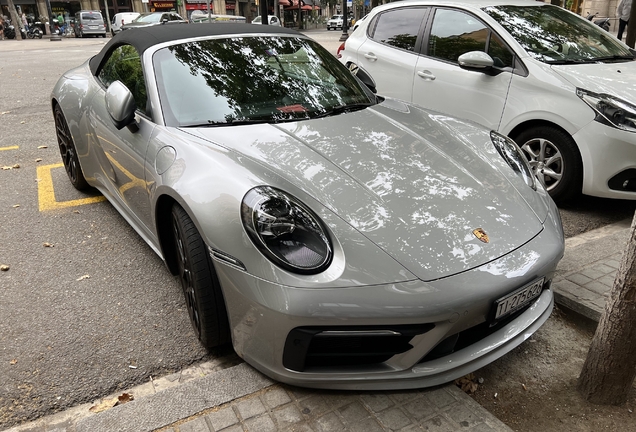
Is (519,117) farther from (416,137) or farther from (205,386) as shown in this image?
(205,386)

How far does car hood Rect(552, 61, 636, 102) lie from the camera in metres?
3.78

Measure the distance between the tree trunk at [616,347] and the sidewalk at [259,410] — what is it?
0.50m

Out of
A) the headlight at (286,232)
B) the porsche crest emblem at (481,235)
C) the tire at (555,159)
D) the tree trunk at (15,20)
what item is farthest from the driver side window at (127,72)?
the tree trunk at (15,20)

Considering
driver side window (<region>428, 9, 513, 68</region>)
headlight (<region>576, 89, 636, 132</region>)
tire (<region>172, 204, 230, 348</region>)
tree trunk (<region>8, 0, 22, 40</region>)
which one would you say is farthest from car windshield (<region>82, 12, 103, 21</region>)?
tire (<region>172, 204, 230, 348</region>)

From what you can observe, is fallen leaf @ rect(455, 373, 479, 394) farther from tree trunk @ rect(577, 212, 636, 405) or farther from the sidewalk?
tree trunk @ rect(577, 212, 636, 405)

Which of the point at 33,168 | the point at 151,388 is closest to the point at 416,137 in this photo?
the point at 151,388

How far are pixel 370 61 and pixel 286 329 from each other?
4.22m

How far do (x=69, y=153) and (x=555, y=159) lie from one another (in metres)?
4.08

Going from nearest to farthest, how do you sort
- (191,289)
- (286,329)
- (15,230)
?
(286,329), (191,289), (15,230)

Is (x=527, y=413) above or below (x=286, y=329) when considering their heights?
below

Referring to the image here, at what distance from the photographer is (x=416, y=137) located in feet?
8.98

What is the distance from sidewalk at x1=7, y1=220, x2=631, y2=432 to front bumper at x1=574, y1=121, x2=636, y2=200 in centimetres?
247

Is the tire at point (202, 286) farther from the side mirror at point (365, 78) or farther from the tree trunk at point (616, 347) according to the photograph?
the side mirror at point (365, 78)

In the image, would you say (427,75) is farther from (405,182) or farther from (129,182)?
(129,182)
